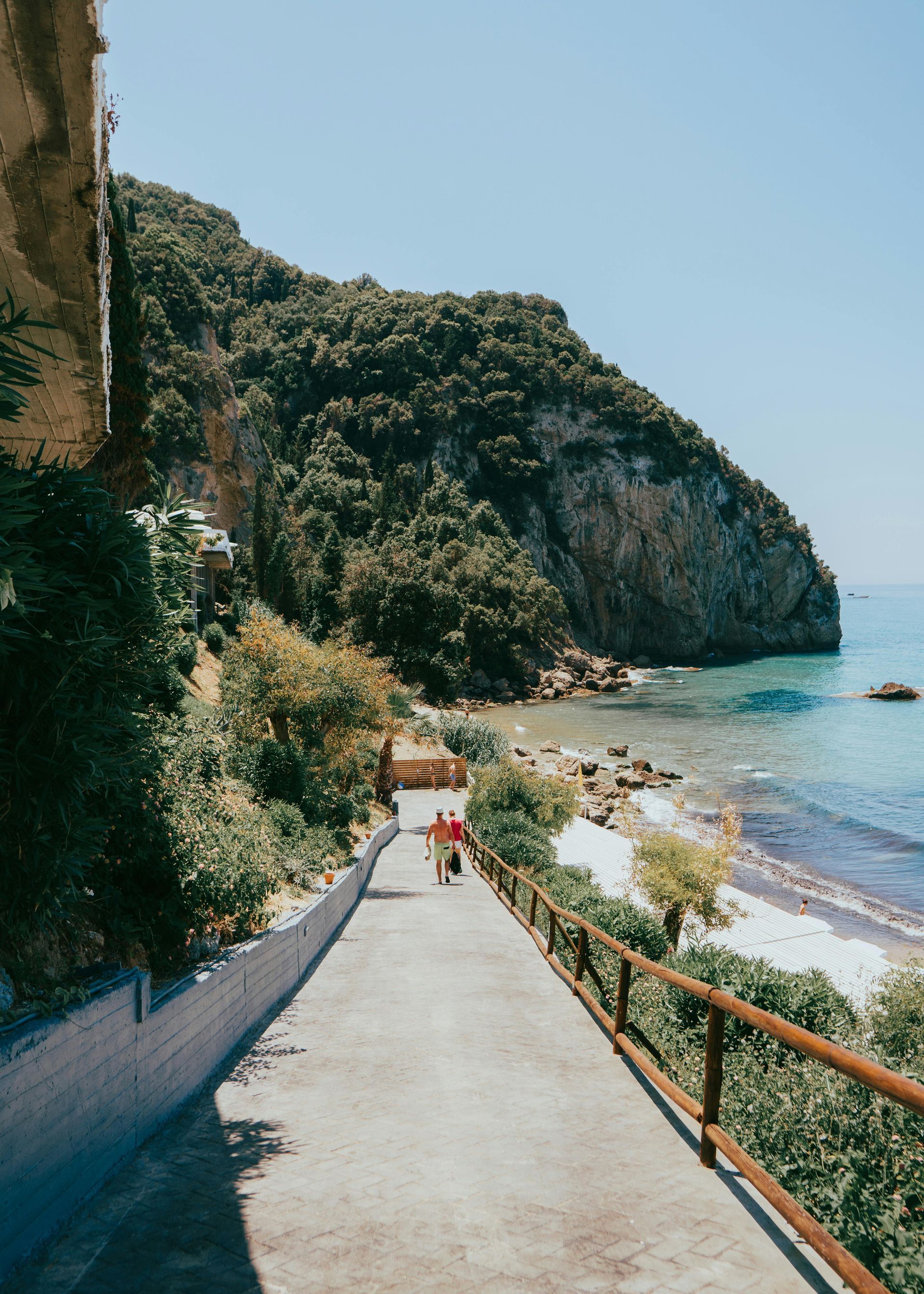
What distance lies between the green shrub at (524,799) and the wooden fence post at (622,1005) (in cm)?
1535

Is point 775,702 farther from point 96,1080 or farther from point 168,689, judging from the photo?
point 96,1080

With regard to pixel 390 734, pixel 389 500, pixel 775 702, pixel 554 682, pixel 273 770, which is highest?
pixel 389 500

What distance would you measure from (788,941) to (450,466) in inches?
2845

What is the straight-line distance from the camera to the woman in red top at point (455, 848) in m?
15.9

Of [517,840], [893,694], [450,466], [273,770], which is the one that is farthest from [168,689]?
[450,466]

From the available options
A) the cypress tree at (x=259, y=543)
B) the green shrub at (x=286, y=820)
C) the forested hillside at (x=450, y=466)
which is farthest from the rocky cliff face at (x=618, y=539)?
the green shrub at (x=286, y=820)

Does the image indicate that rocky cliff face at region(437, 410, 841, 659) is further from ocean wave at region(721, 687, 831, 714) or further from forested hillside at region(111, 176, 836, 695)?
ocean wave at region(721, 687, 831, 714)

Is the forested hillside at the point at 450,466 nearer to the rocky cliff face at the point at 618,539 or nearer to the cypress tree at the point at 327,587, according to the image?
the cypress tree at the point at 327,587

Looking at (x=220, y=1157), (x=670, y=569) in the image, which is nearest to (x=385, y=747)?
(x=220, y=1157)

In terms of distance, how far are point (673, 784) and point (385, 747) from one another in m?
16.9

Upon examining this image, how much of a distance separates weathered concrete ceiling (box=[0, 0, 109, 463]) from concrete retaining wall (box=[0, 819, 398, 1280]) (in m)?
2.84

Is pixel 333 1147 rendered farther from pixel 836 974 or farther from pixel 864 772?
pixel 864 772

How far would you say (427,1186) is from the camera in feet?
10.9

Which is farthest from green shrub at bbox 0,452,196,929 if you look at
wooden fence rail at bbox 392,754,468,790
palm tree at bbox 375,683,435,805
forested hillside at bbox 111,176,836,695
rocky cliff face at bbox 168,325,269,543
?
forested hillside at bbox 111,176,836,695
